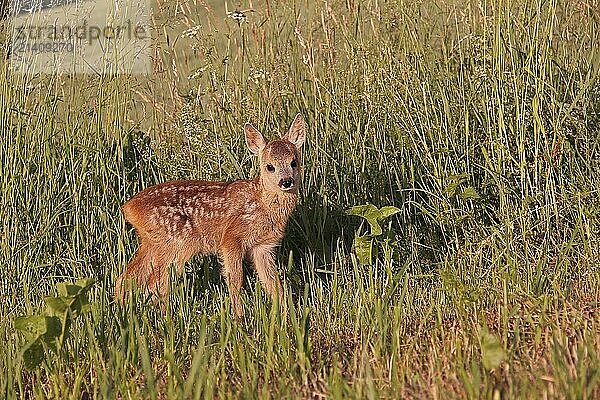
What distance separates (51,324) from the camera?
12.8ft

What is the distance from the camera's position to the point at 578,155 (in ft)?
19.1

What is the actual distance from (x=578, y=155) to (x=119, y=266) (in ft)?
9.33

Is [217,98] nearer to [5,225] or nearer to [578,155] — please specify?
[5,225]

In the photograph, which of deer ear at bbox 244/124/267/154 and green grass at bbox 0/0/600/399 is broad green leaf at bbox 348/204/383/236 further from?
deer ear at bbox 244/124/267/154

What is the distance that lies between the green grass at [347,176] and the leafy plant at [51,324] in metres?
0.07

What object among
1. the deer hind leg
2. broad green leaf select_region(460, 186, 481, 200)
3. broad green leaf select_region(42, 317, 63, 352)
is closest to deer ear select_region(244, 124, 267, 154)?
the deer hind leg

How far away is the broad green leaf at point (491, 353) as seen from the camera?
11.2 feet

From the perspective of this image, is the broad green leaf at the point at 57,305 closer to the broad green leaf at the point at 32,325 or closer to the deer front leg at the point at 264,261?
the broad green leaf at the point at 32,325

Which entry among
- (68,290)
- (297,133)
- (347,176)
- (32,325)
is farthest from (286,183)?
(32,325)

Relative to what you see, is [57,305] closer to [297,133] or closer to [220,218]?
[220,218]

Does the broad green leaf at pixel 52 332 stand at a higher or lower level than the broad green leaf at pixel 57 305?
lower

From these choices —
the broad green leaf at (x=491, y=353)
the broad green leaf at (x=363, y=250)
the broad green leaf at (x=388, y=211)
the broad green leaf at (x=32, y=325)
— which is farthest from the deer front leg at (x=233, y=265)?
the broad green leaf at (x=491, y=353)

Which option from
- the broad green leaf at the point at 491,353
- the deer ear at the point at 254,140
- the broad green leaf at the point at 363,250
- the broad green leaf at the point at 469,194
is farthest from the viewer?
the deer ear at the point at 254,140

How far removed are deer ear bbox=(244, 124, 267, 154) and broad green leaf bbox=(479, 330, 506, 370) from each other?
2.58 m
